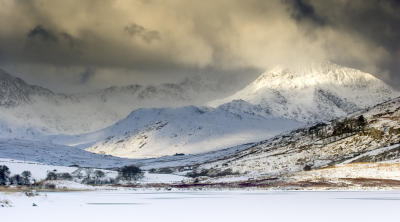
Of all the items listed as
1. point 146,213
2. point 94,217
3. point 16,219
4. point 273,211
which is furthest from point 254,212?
point 16,219

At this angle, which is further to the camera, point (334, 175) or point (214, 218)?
point (334, 175)

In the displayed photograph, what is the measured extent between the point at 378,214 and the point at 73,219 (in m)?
31.0

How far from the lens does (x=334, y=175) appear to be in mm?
194125

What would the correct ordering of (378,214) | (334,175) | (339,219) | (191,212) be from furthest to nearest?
1. (334,175)
2. (191,212)
3. (378,214)
4. (339,219)

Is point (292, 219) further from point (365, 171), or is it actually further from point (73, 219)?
point (365, 171)

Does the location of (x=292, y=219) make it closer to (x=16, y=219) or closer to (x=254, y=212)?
(x=254, y=212)

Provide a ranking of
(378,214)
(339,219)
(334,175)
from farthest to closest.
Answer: (334,175) → (378,214) → (339,219)

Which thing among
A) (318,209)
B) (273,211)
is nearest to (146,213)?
(273,211)

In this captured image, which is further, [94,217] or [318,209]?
[318,209]

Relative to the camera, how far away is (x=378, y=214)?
205 ft

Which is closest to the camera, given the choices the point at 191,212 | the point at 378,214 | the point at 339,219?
the point at 339,219

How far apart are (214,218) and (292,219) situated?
7.83m

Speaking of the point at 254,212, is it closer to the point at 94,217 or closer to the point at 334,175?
the point at 94,217

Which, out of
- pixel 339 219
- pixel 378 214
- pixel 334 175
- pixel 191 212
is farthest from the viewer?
pixel 334 175
